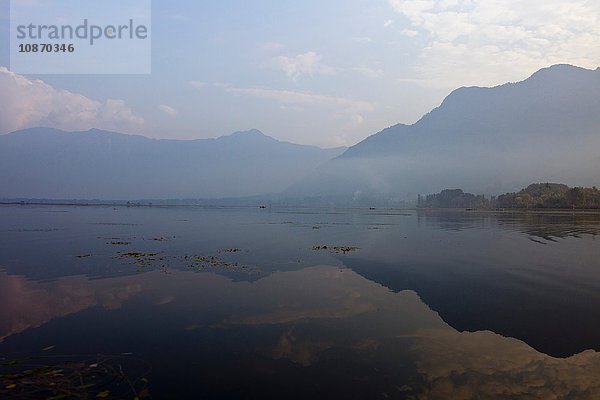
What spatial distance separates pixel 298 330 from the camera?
1795 centimetres

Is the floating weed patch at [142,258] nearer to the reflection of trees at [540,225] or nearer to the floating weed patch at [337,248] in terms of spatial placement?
the floating weed patch at [337,248]

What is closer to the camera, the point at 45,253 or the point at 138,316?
the point at 138,316

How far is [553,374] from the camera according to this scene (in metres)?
13.7

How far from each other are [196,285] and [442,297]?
16.3 meters

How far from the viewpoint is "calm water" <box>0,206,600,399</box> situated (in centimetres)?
1261

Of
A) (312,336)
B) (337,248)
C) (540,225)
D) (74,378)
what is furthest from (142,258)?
(540,225)

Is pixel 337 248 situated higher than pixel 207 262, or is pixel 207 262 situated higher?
pixel 207 262

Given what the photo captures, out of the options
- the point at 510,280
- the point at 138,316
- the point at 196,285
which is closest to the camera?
the point at 138,316

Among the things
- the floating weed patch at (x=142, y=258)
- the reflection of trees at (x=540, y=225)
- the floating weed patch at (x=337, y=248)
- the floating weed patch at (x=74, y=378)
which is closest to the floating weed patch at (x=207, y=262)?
the floating weed patch at (x=142, y=258)

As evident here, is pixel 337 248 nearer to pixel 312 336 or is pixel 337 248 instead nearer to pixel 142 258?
pixel 142 258

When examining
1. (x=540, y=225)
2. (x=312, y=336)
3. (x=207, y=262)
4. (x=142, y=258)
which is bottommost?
(x=540, y=225)

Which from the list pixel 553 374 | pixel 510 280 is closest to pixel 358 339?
pixel 553 374

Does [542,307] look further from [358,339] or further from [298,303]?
[298,303]

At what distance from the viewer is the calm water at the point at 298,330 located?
41.4 feet
